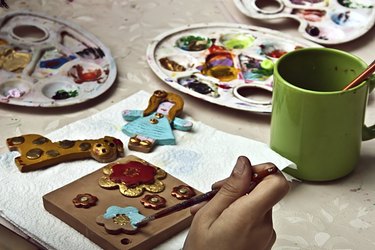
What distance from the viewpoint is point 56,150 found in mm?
628

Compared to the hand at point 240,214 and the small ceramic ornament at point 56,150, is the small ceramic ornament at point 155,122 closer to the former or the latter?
the small ceramic ornament at point 56,150

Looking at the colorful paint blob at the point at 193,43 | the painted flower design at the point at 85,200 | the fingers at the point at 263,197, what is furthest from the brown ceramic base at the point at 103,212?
the colorful paint blob at the point at 193,43

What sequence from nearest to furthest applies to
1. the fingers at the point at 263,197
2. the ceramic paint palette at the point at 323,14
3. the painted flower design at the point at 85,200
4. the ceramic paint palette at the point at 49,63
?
the fingers at the point at 263,197 < the painted flower design at the point at 85,200 < the ceramic paint palette at the point at 49,63 < the ceramic paint palette at the point at 323,14

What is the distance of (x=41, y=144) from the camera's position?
64 centimetres

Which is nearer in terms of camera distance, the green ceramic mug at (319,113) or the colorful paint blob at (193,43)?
the green ceramic mug at (319,113)

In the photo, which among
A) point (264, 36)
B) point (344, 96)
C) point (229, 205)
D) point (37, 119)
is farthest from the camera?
point (264, 36)

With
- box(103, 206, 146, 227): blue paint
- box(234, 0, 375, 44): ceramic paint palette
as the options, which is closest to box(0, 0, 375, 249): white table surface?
box(234, 0, 375, 44): ceramic paint palette

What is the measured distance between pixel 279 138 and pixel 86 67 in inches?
9.4

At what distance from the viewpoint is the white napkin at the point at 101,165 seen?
0.55 metres

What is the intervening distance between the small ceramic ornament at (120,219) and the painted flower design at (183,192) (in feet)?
0.13

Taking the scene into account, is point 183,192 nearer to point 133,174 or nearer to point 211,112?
point 133,174

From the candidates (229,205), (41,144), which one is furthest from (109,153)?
(229,205)

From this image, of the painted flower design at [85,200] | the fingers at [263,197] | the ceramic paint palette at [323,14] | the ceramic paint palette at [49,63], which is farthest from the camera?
the ceramic paint palette at [323,14]

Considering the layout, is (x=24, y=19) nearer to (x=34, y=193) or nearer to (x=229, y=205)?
(x=34, y=193)
